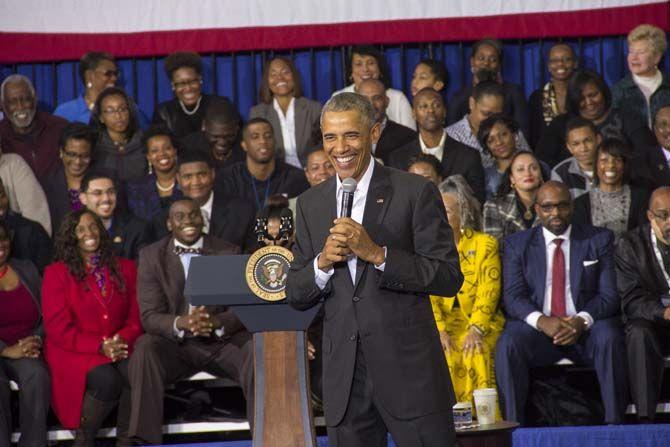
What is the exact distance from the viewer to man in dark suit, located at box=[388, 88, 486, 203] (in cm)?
601

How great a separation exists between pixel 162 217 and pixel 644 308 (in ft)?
7.92

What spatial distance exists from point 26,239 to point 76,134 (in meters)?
0.69

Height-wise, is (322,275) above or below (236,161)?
below

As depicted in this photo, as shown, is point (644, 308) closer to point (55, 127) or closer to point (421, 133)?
point (421, 133)

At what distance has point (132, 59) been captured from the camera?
743cm

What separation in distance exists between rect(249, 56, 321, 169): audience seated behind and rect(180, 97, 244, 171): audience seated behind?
230 mm

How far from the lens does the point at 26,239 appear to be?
575cm

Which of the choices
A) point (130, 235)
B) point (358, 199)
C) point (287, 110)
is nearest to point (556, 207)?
point (287, 110)

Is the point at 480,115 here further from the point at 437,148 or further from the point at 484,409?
the point at 484,409

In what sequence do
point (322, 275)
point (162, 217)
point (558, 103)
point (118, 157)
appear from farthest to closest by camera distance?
point (558, 103), point (118, 157), point (162, 217), point (322, 275)

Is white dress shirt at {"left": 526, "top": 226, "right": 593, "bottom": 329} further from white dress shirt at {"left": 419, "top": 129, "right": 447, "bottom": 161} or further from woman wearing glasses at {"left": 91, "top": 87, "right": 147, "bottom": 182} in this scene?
woman wearing glasses at {"left": 91, "top": 87, "right": 147, "bottom": 182}

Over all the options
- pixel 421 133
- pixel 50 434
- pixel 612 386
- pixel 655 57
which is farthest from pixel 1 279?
pixel 655 57

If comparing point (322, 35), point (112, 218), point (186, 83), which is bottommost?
point (112, 218)

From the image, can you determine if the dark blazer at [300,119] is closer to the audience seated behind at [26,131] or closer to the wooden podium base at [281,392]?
the audience seated behind at [26,131]
